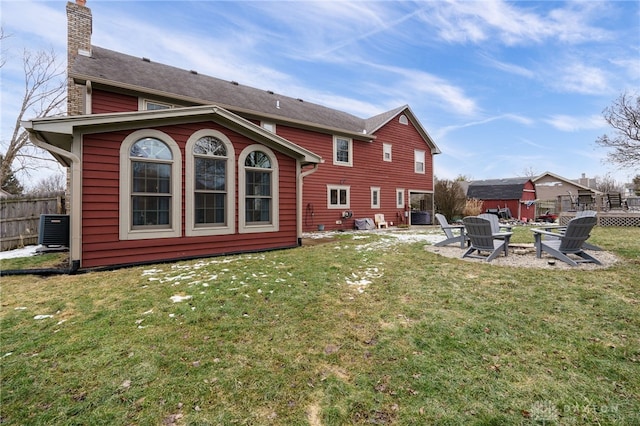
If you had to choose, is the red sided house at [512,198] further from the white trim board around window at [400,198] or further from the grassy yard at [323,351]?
the grassy yard at [323,351]

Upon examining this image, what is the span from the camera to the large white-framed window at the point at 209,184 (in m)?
6.55

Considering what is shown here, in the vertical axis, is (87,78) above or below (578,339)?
above

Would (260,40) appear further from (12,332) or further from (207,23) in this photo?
(12,332)

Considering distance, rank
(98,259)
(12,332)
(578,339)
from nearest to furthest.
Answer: (578,339) → (12,332) → (98,259)

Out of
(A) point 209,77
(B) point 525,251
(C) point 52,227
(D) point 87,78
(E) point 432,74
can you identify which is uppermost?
(E) point 432,74

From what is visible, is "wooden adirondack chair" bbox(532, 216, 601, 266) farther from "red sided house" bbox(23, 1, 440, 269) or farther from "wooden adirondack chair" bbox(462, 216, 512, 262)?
"red sided house" bbox(23, 1, 440, 269)

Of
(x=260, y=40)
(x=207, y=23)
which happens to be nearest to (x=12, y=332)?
(x=207, y=23)

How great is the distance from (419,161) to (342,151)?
635cm

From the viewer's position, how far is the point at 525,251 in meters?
7.02

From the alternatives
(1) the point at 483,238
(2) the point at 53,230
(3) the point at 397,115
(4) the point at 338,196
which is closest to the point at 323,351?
(1) the point at 483,238

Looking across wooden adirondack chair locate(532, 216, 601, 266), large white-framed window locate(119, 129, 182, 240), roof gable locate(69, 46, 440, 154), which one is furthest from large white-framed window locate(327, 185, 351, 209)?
wooden adirondack chair locate(532, 216, 601, 266)

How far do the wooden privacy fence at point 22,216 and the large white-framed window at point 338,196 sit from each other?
10.7m

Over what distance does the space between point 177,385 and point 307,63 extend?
65.0 ft

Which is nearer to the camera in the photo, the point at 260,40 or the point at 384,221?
the point at 260,40
